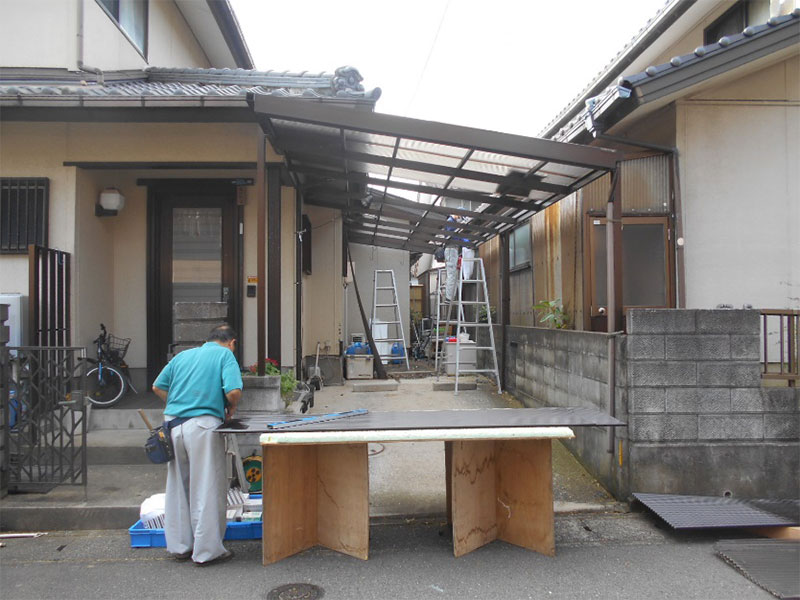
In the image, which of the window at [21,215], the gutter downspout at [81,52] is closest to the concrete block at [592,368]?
the window at [21,215]

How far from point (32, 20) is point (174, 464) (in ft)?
20.9

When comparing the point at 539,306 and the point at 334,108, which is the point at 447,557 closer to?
the point at 334,108

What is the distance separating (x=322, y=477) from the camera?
4.32 m

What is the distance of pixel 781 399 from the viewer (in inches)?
194

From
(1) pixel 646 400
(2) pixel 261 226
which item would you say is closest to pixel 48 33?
(2) pixel 261 226

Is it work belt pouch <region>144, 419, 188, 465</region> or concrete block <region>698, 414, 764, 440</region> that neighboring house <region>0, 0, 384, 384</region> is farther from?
concrete block <region>698, 414, 764, 440</region>

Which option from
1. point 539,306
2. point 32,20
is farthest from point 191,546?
point 32,20

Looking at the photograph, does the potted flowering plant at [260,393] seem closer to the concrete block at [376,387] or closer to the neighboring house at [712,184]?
the concrete block at [376,387]

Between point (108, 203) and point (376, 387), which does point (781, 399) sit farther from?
point (108, 203)

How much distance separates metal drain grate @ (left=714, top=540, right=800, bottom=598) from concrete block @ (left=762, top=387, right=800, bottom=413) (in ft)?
4.09

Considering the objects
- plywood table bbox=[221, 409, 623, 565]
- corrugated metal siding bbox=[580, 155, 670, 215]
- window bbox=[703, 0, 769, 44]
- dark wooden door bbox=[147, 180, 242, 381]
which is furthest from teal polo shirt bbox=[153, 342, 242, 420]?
window bbox=[703, 0, 769, 44]

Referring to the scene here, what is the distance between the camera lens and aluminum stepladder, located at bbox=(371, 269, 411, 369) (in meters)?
12.2

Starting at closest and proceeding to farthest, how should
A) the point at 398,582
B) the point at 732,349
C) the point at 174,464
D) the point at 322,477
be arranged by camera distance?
the point at 398,582, the point at 174,464, the point at 322,477, the point at 732,349

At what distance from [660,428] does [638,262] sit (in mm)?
2676
